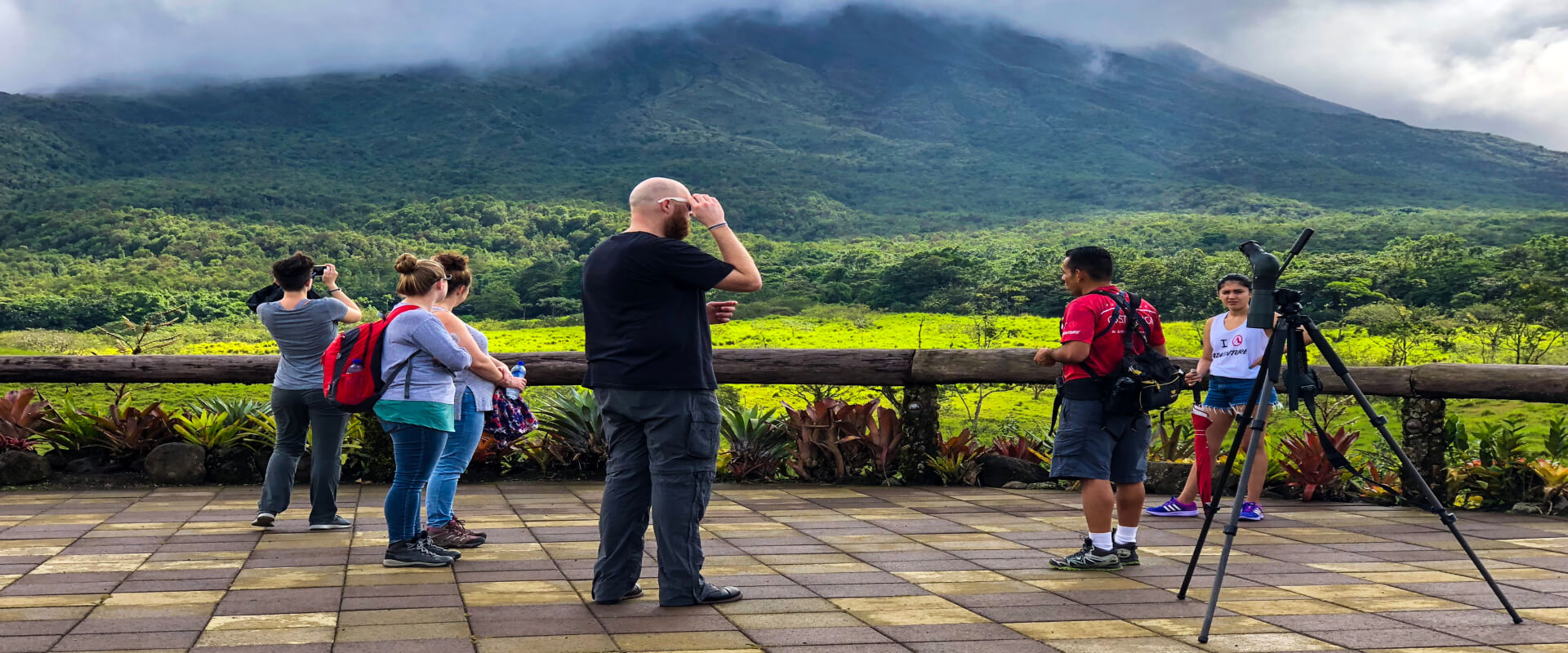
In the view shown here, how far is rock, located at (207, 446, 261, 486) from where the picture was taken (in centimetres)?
852

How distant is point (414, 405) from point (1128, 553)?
307cm

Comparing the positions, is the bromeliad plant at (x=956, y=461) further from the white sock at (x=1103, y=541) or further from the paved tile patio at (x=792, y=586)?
the white sock at (x=1103, y=541)

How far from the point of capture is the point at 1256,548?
6.12 metres

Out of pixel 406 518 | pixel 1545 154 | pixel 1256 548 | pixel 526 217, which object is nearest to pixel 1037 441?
pixel 1256 548

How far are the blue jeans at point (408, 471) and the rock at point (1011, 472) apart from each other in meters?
4.35

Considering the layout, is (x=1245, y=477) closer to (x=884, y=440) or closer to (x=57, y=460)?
(x=884, y=440)

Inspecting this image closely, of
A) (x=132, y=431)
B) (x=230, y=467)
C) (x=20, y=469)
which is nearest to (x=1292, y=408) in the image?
(x=230, y=467)

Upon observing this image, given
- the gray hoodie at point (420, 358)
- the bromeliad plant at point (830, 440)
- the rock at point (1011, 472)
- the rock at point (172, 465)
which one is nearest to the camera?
the gray hoodie at point (420, 358)

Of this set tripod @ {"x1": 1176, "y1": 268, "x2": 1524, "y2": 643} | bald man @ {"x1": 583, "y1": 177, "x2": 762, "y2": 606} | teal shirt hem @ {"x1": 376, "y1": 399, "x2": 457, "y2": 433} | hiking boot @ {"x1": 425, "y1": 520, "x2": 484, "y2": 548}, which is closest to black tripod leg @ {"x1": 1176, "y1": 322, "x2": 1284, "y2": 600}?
tripod @ {"x1": 1176, "y1": 268, "x2": 1524, "y2": 643}

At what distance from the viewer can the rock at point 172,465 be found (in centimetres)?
839

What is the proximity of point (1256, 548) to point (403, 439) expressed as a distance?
392cm

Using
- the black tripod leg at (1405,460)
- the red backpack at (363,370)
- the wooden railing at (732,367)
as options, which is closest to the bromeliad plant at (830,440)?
the wooden railing at (732,367)

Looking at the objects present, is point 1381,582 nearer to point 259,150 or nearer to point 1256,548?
point 1256,548

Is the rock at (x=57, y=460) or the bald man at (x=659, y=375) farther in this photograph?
the rock at (x=57, y=460)
